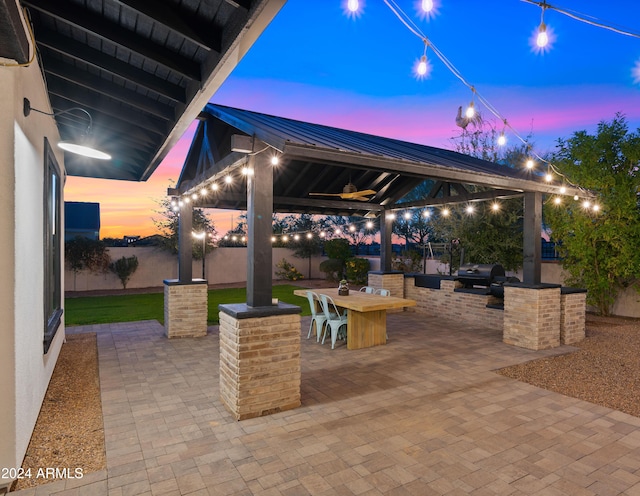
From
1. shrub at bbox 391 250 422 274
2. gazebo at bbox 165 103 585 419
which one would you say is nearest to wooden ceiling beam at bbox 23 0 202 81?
gazebo at bbox 165 103 585 419

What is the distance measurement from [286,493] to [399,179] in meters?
8.15

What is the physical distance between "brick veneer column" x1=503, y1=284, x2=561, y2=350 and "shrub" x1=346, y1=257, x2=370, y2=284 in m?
9.56

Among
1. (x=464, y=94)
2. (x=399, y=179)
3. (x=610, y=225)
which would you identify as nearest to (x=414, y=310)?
(x=399, y=179)

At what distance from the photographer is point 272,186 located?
14.5ft

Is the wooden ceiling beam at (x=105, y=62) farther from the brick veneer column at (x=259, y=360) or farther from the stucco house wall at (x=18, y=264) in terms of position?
the brick veneer column at (x=259, y=360)

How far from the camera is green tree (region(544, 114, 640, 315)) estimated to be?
853 centimetres

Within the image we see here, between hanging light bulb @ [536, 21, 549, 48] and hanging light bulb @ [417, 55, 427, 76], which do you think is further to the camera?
hanging light bulb @ [417, 55, 427, 76]

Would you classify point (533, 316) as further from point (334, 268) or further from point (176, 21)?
point (334, 268)

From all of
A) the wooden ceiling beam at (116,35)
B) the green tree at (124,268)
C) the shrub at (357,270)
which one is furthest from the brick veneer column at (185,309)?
the shrub at (357,270)

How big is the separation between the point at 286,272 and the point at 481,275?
11.3m

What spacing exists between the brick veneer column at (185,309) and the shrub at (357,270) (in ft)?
32.3

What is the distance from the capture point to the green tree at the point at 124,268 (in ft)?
47.6

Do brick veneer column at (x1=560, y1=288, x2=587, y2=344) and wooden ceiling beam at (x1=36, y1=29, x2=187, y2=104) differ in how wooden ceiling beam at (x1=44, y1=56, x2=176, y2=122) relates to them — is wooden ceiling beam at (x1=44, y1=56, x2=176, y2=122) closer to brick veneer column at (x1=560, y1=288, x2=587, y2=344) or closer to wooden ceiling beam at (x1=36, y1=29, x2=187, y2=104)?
wooden ceiling beam at (x1=36, y1=29, x2=187, y2=104)

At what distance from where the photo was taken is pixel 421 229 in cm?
1655
